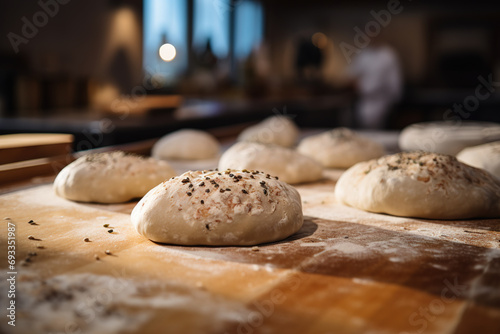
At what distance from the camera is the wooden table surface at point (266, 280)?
117cm

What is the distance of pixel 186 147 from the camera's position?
335 centimetres

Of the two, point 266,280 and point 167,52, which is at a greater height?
point 167,52

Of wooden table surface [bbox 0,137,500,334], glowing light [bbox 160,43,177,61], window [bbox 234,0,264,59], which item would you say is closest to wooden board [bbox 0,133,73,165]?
wooden table surface [bbox 0,137,500,334]

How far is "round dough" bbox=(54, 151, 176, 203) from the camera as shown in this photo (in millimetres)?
2273

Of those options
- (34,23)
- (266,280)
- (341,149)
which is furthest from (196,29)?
(266,280)

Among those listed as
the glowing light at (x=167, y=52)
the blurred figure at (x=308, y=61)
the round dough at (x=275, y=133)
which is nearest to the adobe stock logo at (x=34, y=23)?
the glowing light at (x=167, y=52)

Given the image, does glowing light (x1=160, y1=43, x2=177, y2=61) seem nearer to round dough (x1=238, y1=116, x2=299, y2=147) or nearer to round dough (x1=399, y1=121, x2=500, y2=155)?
round dough (x1=238, y1=116, x2=299, y2=147)

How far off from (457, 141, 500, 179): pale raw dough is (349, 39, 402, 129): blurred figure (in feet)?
22.9

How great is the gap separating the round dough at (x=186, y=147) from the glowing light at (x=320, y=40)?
8769mm

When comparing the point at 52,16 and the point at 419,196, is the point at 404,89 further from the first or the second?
the point at 419,196

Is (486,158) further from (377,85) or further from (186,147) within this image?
(377,85)

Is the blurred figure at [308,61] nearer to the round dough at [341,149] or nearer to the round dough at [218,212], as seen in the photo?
the round dough at [341,149]

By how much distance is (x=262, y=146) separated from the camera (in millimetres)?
2896

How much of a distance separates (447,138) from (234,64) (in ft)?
25.0
